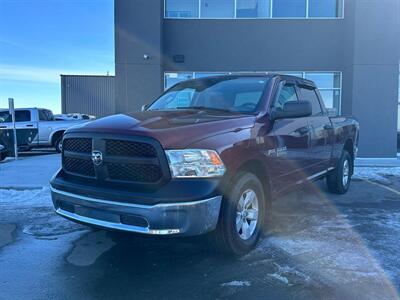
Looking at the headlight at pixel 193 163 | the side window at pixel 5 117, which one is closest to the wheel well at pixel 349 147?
the headlight at pixel 193 163

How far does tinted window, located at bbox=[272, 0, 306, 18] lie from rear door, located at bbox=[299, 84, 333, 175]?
846cm

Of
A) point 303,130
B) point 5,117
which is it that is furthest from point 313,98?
point 5,117

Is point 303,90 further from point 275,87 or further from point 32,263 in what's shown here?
point 32,263

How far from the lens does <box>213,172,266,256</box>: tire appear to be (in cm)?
379

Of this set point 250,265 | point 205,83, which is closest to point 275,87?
point 205,83

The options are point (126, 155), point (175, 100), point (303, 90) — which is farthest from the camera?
point (303, 90)

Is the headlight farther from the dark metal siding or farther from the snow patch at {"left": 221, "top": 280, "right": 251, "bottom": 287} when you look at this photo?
the dark metal siding

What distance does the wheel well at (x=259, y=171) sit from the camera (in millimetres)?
4121

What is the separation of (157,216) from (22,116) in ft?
45.4

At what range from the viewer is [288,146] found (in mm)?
4871

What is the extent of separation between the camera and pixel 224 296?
3316 millimetres

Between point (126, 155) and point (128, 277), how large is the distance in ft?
3.67

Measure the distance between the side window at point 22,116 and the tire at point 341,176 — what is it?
12.2 meters

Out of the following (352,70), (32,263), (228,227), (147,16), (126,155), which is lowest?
(32,263)
